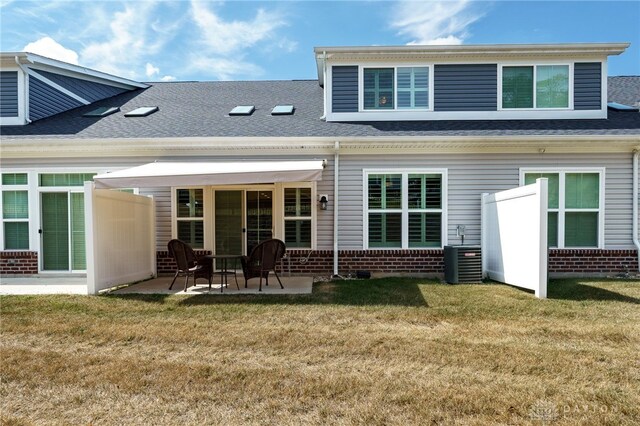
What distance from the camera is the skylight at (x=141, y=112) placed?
1188 cm

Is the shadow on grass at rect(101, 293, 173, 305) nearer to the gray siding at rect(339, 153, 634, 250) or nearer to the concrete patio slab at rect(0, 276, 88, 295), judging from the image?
the concrete patio slab at rect(0, 276, 88, 295)

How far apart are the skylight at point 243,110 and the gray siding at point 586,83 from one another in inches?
358

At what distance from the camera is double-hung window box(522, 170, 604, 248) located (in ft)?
32.0

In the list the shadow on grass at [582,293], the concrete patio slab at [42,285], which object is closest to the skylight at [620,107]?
the shadow on grass at [582,293]

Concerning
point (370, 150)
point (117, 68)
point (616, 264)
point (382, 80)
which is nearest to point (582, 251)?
point (616, 264)

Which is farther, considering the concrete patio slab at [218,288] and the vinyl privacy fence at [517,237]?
the concrete patio slab at [218,288]

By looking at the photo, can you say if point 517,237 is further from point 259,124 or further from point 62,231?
point 62,231

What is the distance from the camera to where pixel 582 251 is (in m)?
9.78

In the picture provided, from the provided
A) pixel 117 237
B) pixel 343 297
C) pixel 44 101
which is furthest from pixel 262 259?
pixel 44 101

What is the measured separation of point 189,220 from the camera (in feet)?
33.6

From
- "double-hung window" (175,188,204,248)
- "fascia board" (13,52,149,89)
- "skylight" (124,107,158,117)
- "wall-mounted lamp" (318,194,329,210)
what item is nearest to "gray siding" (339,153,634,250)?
"wall-mounted lamp" (318,194,329,210)

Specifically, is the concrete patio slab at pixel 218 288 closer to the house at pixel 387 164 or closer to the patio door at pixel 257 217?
the house at pixel 387 164

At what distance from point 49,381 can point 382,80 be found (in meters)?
9.92

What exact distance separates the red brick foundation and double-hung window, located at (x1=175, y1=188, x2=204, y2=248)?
28.6ft
